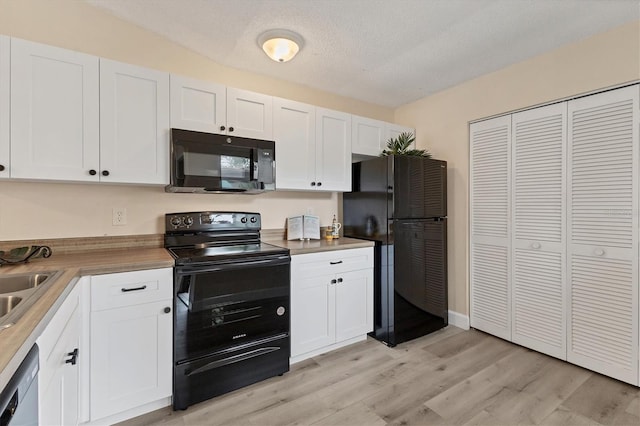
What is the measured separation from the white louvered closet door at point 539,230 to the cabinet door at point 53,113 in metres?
3.22

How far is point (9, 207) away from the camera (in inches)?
73.2

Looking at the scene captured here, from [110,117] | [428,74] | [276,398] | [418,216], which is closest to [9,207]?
[110,117]

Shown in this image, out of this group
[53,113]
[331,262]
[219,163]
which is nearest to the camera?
[53,113]

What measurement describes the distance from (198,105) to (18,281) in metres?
1.44

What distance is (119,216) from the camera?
7.08 ft

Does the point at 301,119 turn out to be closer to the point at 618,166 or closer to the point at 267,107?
the point at 267,107

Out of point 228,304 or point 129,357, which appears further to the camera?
point 228,304

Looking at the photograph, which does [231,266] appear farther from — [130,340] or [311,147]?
[311,147]

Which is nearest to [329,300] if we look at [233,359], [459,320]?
[233,359]

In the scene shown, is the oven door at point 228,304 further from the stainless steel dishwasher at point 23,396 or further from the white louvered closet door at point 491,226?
the white louvered closet door at point 491,226

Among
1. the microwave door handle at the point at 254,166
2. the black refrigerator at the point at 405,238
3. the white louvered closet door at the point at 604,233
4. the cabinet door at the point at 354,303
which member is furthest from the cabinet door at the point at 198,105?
the white louvered closet door at the point at 604,233

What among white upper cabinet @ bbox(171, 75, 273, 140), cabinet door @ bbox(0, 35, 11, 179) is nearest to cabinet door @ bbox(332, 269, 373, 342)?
white upper cabinet @ bbox(171, 75, 273, 140)

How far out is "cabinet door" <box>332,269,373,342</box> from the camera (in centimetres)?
250

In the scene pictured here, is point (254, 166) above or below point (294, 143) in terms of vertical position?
below
